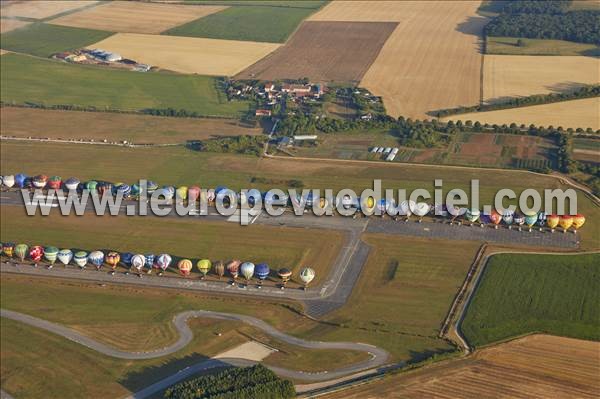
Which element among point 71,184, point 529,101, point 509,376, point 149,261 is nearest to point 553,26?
point 529,101

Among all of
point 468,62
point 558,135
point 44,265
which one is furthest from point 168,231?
point 468,62

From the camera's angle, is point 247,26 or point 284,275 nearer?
point 284,275

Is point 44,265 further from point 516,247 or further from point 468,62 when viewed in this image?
point 468,62

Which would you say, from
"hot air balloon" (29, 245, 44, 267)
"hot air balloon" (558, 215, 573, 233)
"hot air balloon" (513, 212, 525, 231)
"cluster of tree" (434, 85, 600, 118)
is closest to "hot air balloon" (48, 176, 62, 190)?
"hot air balloon" (29, 245, 44, 267)

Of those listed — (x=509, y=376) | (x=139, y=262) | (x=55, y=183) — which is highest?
(x=55, y=183)

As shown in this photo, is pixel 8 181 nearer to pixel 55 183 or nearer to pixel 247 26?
pixel 55 183
